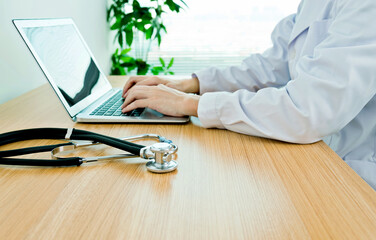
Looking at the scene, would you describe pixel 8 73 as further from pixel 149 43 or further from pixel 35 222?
pixel 149 43

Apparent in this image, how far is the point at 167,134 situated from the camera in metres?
0.84

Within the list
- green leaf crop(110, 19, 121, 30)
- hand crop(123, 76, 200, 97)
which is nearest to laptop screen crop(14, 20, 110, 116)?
hand crop(123, 76, 200, 97)

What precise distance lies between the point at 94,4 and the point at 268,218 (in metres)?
1.95

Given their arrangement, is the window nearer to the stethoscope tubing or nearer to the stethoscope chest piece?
the stethoscope tubing

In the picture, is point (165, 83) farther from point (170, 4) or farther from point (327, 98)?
point (170, 4)

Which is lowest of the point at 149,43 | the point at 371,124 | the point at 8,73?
the point at 149,43

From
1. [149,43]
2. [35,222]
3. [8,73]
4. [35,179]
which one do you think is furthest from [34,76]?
[149,43]

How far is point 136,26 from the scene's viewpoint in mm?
2480

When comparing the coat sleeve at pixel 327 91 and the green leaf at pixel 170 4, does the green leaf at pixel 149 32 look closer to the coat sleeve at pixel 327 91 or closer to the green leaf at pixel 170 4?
the green leaf at pixel 170 4

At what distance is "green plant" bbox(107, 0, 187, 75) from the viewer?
2.46m

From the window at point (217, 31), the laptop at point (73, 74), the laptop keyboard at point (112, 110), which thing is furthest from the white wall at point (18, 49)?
the window at point (217, 31)

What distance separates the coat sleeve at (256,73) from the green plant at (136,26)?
1.32m

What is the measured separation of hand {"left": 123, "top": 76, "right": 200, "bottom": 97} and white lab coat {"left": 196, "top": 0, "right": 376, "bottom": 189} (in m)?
0.24

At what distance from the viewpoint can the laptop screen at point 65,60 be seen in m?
0.88
